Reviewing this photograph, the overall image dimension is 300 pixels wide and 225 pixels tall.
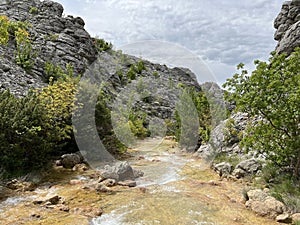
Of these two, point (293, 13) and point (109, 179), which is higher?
point (293, 13)

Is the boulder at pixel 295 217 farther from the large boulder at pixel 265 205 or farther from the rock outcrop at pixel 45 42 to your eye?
the rock outcrop at pixel 45 42

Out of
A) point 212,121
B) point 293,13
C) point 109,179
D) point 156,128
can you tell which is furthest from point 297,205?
point 156,128

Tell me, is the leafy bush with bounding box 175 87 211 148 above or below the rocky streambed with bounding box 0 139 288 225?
above

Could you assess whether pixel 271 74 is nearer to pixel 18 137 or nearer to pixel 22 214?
pixel 22 214

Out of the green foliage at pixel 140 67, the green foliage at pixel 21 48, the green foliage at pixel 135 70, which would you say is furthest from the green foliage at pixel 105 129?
the green foliage at pixel 140 67

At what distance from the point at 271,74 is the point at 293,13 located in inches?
542

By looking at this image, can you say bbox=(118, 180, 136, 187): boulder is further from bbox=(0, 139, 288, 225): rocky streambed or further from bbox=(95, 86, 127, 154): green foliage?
bbox=(95, 86, 127, 154): green foliage

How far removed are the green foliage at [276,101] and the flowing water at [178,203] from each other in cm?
192

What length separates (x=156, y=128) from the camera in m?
28.4

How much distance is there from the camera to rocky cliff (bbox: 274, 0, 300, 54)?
16.1 m

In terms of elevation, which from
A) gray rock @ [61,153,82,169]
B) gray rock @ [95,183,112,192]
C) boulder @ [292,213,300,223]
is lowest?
boulder @ [292,213,300,223]

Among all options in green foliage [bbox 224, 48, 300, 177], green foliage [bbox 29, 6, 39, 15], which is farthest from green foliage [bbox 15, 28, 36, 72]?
green foliage [bbox 224, 48, 300, 177]

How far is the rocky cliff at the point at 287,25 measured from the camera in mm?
16109

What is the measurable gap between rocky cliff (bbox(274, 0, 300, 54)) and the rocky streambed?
1111cm
